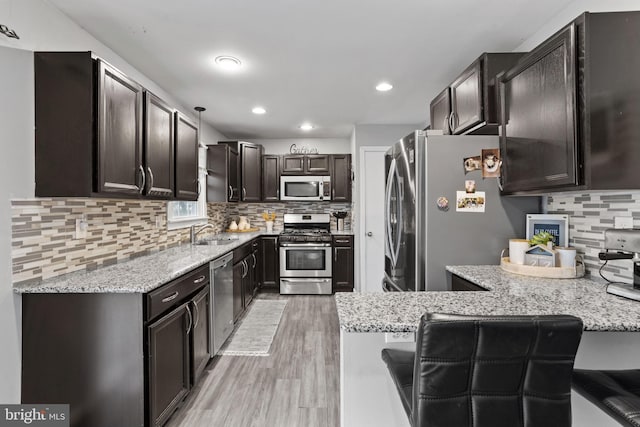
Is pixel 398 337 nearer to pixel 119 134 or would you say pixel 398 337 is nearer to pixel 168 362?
pixel 168 362

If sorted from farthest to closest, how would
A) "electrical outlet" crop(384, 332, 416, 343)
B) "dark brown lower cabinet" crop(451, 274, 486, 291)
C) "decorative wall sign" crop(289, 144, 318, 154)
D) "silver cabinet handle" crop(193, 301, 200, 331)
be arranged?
"decorative wall sign" crop(289, 144, 318, 154), "silver cabinet handle" crop(193, 301, 200, 331), "dark brown lower cabinet" crop(451, 274, 486, 291), "electrical outlet" crop(384, 332, 416, 343)

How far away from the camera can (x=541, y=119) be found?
1583mm

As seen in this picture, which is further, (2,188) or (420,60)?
(420,60)

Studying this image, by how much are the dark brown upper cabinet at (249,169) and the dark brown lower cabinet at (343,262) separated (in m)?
1.42

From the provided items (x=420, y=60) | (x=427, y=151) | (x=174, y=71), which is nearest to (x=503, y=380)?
(x=427, y=151)

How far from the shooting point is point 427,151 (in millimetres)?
2064

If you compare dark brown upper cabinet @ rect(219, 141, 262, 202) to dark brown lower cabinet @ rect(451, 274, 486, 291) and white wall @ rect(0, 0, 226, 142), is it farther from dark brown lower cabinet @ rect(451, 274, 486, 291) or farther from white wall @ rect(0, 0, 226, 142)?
dark brown lower cabinet @ rect(451, 274, 486, 291)

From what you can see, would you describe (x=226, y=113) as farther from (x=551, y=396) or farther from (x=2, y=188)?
(x=551, y=396)

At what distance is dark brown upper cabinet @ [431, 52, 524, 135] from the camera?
2.03 m

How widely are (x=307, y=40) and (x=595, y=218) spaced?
80.8 inches

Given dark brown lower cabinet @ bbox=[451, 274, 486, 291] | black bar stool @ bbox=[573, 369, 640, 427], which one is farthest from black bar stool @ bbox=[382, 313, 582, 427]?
dark brown lower cabinet @ bbox=[451, 274, 486, 291]

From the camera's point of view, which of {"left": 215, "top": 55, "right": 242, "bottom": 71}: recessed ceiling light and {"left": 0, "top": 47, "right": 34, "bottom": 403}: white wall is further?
{"left": 215, "top": 55, "right": 242, "bottom": 71}: recessed ceiling light

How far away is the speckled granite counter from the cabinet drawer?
5 cm

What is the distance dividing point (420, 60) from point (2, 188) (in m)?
2.75
